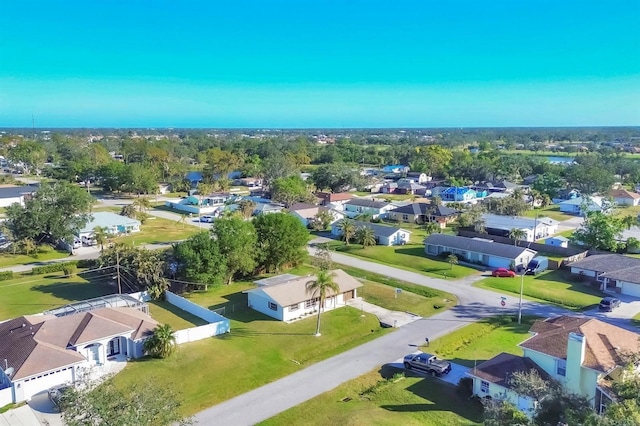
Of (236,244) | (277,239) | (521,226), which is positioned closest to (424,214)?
(521,226)

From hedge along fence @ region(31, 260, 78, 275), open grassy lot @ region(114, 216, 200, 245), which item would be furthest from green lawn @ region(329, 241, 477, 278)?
hedge along fence @ region(31, 260, 78, 275)

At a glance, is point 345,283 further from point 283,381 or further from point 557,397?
point 557,397

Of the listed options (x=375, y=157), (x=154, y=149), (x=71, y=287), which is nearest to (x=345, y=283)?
(x=71, y=287)

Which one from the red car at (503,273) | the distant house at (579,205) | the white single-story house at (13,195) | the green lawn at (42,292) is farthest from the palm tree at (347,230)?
the white single-story house at (13,195)

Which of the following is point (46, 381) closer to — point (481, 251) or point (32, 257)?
point (32, 257)

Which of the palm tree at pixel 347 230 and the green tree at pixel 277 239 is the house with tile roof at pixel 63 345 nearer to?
the green tree at pixel 277 239

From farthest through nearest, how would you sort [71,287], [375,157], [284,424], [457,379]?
1. [375,157]
2. [71,287]
3. [457,379]
4. [284,424]
